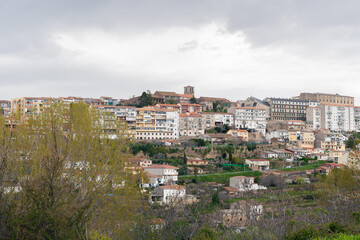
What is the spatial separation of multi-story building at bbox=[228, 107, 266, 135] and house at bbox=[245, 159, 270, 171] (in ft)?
58.0

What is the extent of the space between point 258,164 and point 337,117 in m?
35.7

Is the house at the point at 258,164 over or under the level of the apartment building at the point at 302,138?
under

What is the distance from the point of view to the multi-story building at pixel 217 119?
6097 cm

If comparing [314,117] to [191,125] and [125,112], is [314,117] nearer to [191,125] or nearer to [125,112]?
[191,125]

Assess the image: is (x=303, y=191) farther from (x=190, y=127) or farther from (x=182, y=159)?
(x=190, y=127)

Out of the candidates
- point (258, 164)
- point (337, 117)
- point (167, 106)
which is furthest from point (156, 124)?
point (337, 117)

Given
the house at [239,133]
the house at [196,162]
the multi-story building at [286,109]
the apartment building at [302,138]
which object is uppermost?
the multi-story building at [286,109]

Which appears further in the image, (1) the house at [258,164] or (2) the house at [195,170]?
(1) the house at [258,164]

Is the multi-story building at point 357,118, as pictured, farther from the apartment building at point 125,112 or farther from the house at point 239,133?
the apartment building at point 125,112

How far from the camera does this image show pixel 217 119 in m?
61.8

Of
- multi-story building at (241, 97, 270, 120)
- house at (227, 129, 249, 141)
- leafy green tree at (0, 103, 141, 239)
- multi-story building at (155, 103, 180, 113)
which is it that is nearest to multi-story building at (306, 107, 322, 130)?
multi-story building at (241, 97, 270, 120)

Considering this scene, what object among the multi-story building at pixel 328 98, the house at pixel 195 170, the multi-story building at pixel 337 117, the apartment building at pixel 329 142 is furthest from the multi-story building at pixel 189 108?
the multi-story building at pixel 328 98

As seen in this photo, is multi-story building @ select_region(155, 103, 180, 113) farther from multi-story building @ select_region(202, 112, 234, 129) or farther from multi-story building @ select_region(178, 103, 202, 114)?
multi-story building @ select_region(202, 112, 234, 129)

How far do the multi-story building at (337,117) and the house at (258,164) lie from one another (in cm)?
3159
